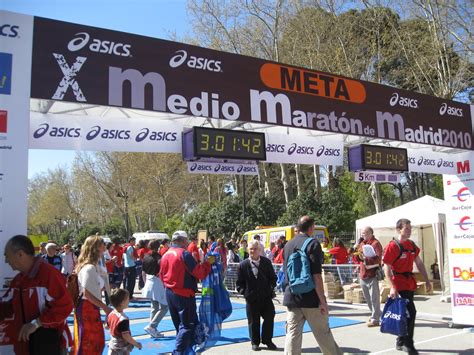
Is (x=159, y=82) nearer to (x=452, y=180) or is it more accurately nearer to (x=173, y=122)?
(x=173, y=122)

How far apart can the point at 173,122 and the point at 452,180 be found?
5619 mm

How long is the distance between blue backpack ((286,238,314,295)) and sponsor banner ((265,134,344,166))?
2212 mm

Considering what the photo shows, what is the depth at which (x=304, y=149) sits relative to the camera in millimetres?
8328

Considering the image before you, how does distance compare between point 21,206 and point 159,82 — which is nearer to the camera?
point 21,206

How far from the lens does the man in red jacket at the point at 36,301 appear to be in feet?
12.4

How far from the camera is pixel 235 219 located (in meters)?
33.9

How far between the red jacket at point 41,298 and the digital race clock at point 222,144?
10.1 ft

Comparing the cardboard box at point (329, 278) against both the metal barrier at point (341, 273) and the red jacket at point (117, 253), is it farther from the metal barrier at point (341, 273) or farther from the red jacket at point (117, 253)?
the red jacket at point (117, 253)

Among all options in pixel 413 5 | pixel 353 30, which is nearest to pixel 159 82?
pixel 413 5

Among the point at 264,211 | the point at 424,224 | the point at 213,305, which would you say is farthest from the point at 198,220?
the point at 213,305

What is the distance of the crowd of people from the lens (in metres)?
3.83

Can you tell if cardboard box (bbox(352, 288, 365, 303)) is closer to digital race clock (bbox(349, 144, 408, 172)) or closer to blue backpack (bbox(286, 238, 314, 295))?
digital race clock (bbox(349, 144, 408, 172))

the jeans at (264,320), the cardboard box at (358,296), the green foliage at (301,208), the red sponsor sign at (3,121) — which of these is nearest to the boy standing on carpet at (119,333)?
the red sponsor sign at (3,121)

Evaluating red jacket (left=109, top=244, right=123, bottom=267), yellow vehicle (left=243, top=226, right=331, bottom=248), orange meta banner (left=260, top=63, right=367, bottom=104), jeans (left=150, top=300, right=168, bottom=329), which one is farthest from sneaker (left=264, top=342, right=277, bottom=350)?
yellow vehicle (left=243, top=226, right=331, bottom=248)
